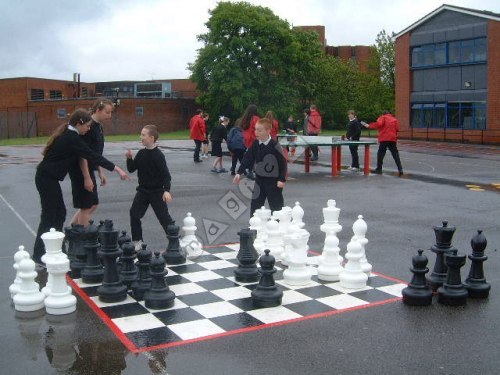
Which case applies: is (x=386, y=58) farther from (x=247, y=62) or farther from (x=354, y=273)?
(x=354, y=273)

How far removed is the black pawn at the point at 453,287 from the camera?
554 cm

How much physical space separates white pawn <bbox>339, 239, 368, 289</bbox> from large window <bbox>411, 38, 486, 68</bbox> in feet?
111

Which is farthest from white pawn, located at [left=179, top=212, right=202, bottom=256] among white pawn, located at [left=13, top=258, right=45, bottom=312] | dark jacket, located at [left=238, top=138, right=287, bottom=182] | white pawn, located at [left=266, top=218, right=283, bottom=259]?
white pawn, located at [left=13, top=258, right=45, bottom=312]

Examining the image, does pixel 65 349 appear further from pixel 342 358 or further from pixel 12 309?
pixel 342 358

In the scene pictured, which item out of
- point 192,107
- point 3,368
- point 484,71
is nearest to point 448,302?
point 3,368

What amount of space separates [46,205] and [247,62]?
46.7 metres

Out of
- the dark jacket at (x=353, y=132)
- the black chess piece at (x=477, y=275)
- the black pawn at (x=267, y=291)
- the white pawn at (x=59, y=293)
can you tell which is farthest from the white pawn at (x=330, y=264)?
the dark jacket at (x=353, y=132)

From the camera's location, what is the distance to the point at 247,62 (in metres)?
52.6

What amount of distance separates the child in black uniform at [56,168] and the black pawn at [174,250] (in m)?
0.99

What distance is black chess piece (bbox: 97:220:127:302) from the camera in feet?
18.6

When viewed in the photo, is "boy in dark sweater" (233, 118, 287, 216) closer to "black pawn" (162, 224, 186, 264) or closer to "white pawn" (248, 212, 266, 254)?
"white pawn" (248, 212, 266, 254)

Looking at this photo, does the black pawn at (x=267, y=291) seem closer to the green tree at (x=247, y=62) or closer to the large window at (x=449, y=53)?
the large window at (x=449, y=53)

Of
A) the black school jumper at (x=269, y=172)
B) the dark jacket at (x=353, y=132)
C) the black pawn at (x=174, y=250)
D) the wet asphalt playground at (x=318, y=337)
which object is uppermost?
the dark jacket at (x=353, y=132)

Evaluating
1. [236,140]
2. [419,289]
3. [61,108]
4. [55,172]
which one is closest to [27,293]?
[55,172]
